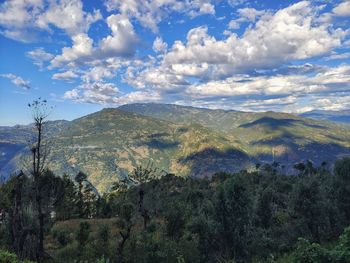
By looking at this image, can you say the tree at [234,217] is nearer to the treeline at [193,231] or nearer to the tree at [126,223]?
the treeline at [193,231]

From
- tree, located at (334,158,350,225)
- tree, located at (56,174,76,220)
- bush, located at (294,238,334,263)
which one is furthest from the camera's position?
tree, located at (56,174,76,220)

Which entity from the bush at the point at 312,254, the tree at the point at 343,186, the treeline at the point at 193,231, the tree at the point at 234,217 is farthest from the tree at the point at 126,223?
the tree at the point at 343,186

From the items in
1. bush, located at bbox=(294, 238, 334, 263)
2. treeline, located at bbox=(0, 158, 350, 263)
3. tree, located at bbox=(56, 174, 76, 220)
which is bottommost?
tree, located at bbox=(56, 174, 76, 220)

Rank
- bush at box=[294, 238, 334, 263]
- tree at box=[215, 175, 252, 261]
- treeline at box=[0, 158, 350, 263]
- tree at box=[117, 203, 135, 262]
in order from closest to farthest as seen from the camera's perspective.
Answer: bush at box=[294, 238, 334, 263]
tree at box=[117, 203, 135, 262]
treeline at box=[0, 158, 350, 263]
tree at box=[215, 175, 252, 261]

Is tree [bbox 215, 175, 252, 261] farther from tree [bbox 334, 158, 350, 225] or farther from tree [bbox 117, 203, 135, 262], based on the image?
tree [bbox 334, 158, 350, 225]

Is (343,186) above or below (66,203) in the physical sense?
above

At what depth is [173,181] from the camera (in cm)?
19462

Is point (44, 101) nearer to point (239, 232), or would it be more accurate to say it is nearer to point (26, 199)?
point (239, 232)

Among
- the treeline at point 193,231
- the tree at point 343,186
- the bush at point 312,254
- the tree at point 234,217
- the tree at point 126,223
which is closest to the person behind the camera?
the bush at point 312,254

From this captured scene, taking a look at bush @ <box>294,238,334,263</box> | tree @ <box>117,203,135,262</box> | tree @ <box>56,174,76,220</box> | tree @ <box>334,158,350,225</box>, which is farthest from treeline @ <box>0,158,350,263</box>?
tree @ <box>56,174,76,220</box>

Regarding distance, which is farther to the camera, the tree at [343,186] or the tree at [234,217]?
the tree at [343,186]

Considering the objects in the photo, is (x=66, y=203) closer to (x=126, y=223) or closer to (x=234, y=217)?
(x=126, y=223)

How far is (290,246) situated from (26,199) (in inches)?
1912

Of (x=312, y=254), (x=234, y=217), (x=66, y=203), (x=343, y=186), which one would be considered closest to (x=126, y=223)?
(x=234, y=217)
